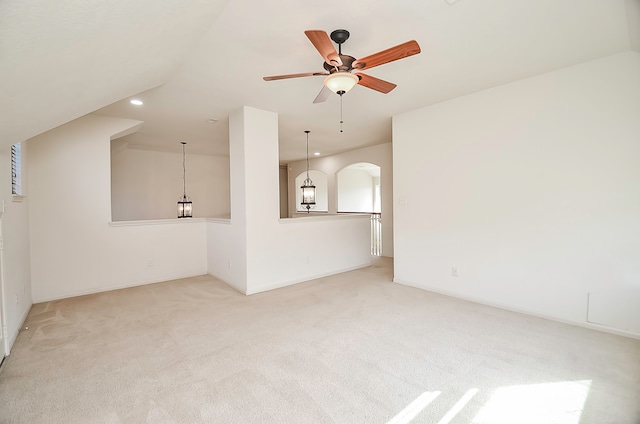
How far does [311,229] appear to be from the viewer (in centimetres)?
457

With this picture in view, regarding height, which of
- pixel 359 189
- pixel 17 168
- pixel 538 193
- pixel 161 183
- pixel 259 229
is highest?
pixel 359 189

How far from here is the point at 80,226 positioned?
3902mm

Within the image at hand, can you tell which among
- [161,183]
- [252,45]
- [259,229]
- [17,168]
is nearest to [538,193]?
[252,45]

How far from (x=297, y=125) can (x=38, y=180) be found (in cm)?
363

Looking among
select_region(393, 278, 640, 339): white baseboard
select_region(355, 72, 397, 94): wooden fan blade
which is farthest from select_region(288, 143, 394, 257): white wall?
select_region(355, 72, 397, 94): wooden fan blade

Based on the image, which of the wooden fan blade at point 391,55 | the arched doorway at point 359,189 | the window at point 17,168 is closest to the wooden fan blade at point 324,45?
the wooden fan blade at point 391,55

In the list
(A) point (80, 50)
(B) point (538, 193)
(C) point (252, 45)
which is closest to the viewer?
(A) point (80, 50)

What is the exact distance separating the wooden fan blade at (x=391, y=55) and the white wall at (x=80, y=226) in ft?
12.7

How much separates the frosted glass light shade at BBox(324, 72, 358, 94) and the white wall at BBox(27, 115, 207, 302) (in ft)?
11.9

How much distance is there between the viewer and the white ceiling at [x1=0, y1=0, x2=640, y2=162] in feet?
4.58

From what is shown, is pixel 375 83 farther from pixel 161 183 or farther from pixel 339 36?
pixel 161 183

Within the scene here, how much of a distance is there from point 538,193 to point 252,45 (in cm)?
321

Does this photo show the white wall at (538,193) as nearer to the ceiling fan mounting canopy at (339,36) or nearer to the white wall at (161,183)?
the ceiling fan mounting canopy at (339,36)

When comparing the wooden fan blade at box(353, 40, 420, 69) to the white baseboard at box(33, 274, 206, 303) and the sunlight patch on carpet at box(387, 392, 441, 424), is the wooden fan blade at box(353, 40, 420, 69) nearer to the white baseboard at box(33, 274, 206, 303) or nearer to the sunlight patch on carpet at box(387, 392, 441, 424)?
the sunlight patch on carpet at box(387, 392, 441, 424)
